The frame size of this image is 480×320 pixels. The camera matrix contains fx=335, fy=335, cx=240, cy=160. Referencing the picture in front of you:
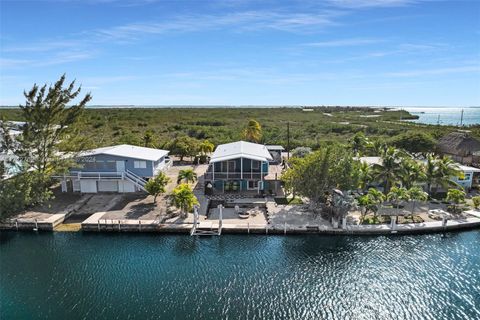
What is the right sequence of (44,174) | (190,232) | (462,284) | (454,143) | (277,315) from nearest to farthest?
(277,315), (462,284), (190,232), (44,174), (454,143)

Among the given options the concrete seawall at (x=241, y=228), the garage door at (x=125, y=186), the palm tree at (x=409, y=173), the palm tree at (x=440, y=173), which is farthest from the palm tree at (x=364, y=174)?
the garage door at (x=125, y=186)

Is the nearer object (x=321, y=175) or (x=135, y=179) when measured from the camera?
(x=321, y=175)

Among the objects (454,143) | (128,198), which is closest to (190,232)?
(128,198)

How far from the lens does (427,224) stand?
29312 mm

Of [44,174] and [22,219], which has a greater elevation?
[44,174]

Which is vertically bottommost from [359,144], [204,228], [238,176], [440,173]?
[204,228]

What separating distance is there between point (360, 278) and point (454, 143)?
37.4 m

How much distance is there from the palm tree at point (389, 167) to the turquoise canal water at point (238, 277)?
280 inches

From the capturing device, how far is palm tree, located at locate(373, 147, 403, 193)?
3316cm

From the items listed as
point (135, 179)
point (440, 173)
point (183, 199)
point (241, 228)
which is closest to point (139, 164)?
point (135, 179)

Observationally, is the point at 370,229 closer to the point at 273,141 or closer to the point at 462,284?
the point at 462,284

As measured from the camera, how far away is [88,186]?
36.9 meters

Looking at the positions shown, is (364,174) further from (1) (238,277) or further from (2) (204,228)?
(1) (238,277)

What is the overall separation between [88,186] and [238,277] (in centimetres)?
2262
